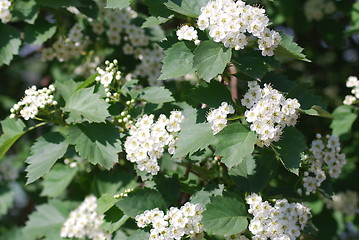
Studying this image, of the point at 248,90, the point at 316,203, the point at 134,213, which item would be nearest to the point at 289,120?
the point at 248,90

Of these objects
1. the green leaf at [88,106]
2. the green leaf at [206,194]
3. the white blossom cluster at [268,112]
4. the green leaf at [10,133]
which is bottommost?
the green leaf at [206,194]

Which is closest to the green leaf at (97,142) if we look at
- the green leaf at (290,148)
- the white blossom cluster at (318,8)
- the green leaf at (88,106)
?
the green leaf at (88,106)

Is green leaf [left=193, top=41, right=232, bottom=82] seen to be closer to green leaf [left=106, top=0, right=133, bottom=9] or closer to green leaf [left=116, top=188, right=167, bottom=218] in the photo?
green leaf [left=106, top=0, right=133, bottom=9]

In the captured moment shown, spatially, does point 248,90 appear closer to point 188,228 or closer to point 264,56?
point 264,56

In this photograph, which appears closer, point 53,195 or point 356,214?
point 53,195

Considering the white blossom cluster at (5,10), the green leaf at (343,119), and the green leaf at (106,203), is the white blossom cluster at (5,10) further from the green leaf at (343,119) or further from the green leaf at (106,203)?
the green leaf at (343,119)

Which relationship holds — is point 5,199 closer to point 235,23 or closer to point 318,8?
point 235,23

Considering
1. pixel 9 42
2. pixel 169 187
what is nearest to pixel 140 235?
pixel 169 187
